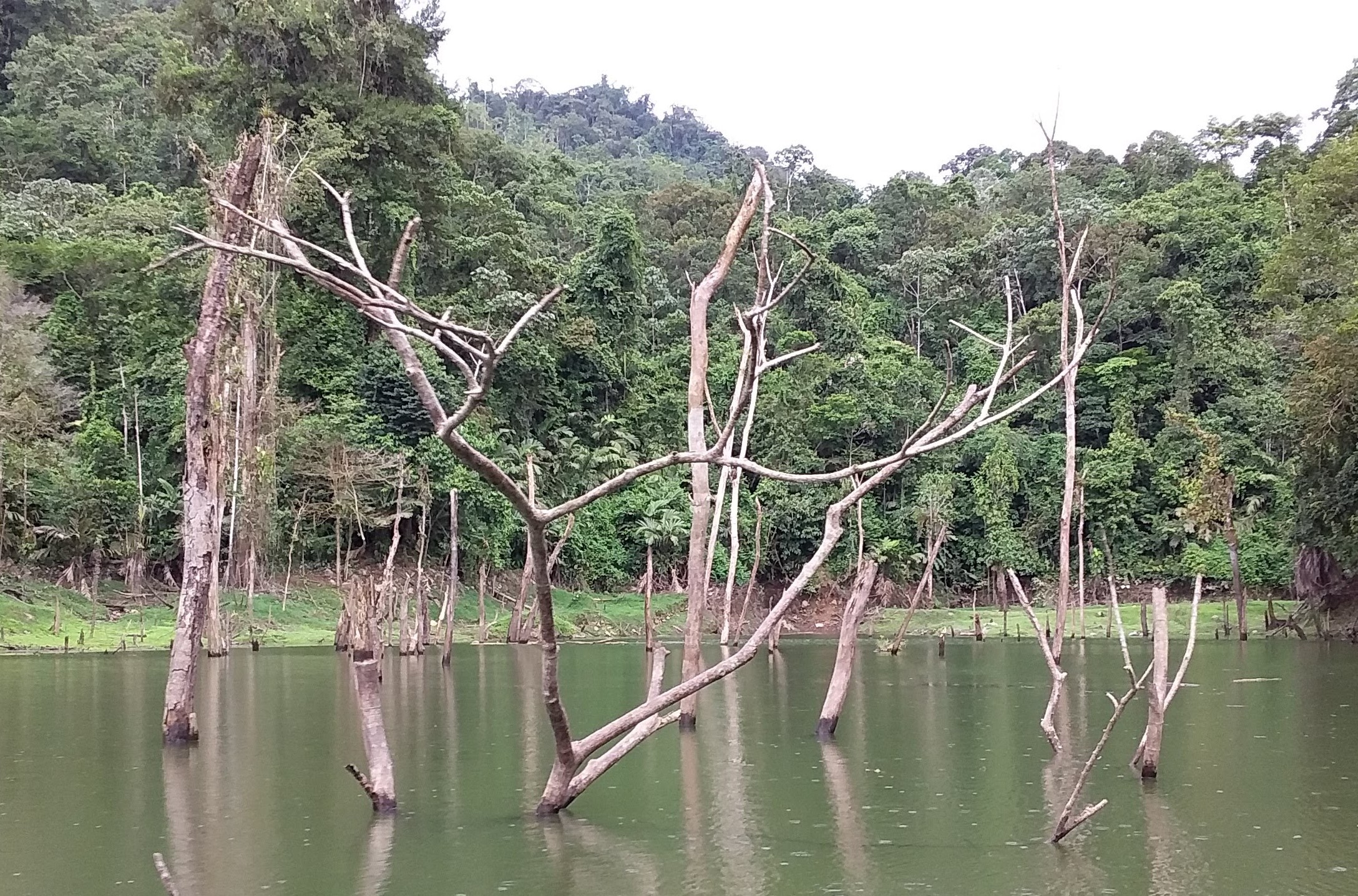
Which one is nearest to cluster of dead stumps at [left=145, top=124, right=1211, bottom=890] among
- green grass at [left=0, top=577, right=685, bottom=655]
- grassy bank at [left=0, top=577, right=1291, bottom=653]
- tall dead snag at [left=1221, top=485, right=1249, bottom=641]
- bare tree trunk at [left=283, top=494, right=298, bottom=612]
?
green grass at [left=0, top=577, right=685, bottom=655]

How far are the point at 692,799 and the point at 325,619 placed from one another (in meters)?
25.7

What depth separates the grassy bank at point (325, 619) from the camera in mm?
28500

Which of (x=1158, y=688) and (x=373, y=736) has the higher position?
(x=1158, y=688)

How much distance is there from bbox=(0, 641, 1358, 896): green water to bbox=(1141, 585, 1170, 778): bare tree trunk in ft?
0.88

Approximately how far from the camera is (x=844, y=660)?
14195mm

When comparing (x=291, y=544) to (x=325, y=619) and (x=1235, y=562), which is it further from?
(x=1235, y=562)

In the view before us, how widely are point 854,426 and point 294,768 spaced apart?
3472 centimetres

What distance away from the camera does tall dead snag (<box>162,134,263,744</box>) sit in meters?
12.6

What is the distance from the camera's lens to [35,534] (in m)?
31.4

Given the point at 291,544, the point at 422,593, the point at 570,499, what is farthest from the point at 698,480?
the point at 291,544

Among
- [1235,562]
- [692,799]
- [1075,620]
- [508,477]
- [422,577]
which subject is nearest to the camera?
[508,477]

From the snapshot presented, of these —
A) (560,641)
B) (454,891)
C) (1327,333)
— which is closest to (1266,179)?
(1327,333)

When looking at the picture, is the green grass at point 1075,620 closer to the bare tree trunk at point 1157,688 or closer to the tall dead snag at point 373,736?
the bare tree trunk at point 1157,688

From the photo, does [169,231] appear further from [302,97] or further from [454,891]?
[454,891]
